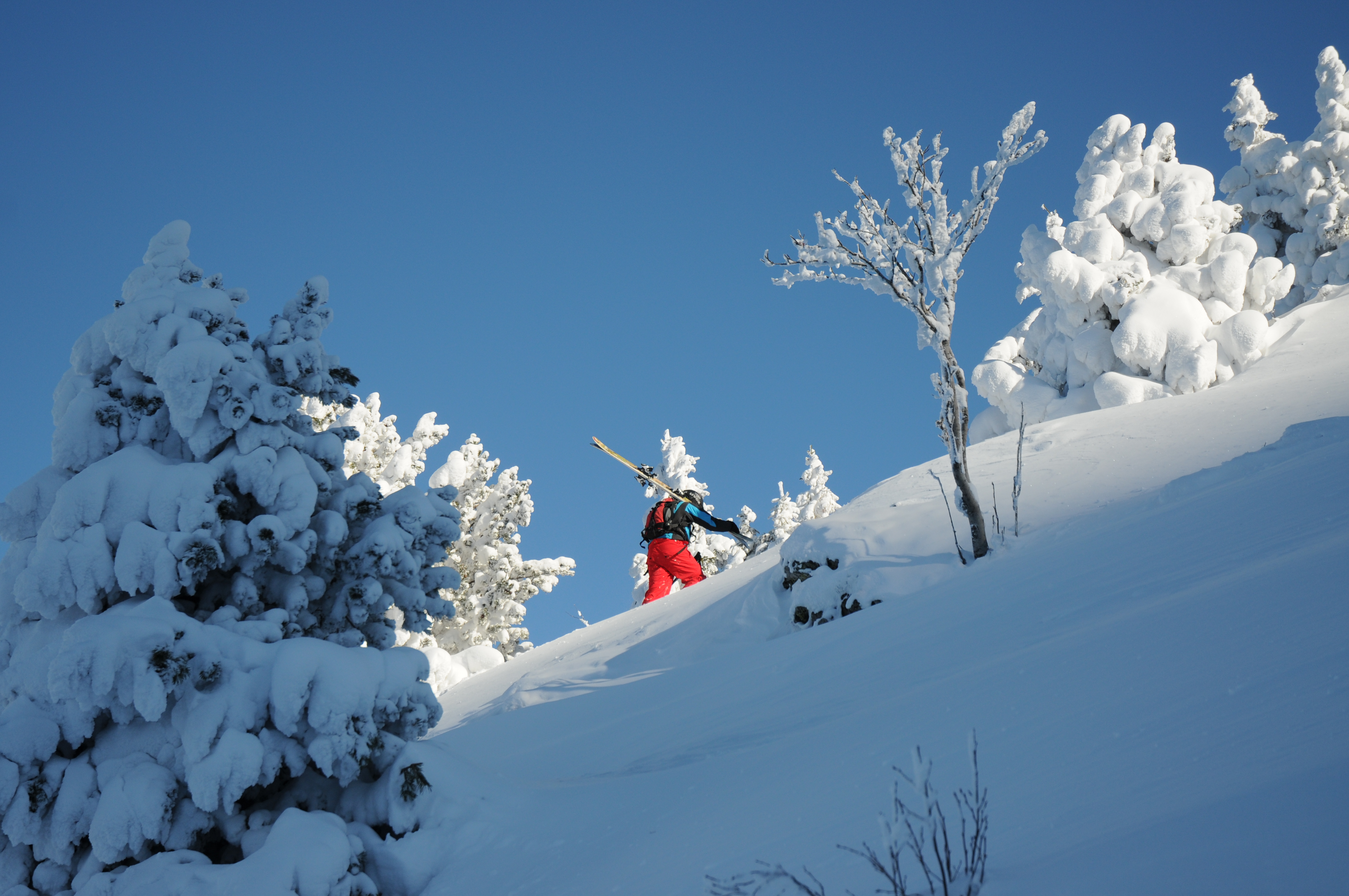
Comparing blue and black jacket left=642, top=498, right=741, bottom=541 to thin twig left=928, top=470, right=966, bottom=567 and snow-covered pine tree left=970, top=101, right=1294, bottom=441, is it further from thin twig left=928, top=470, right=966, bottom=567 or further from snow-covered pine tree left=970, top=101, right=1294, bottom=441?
snow-covered pine tree left=970, top=101, right=1294, bottom=441

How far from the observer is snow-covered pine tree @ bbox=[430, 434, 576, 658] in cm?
1831

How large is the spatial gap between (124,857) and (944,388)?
718cm

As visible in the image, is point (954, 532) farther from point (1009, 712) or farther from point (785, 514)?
point (785, 514)

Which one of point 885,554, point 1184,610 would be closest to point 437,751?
point 1184,610

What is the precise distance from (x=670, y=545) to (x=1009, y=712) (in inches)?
451

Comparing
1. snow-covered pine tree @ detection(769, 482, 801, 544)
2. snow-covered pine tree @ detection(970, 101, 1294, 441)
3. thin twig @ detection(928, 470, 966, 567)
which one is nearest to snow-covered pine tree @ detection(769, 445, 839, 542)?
→ snow-covered pine tree @ detection(769, 482, 801, 544)

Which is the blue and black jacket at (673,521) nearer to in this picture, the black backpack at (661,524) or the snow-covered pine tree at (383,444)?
the black backpack at (661,524)

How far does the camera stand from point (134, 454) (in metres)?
4.58

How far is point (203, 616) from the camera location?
4.58 m

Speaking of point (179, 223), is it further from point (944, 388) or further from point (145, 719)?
point (944, 388)

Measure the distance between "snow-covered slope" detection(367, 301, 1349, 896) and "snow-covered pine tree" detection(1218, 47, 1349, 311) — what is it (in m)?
14.1

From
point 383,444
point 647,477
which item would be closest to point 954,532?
point 647,477

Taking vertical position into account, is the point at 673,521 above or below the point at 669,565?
above

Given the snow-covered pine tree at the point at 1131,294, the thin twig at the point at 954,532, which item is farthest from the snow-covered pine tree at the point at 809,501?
the thin twig at the point at 954,532
